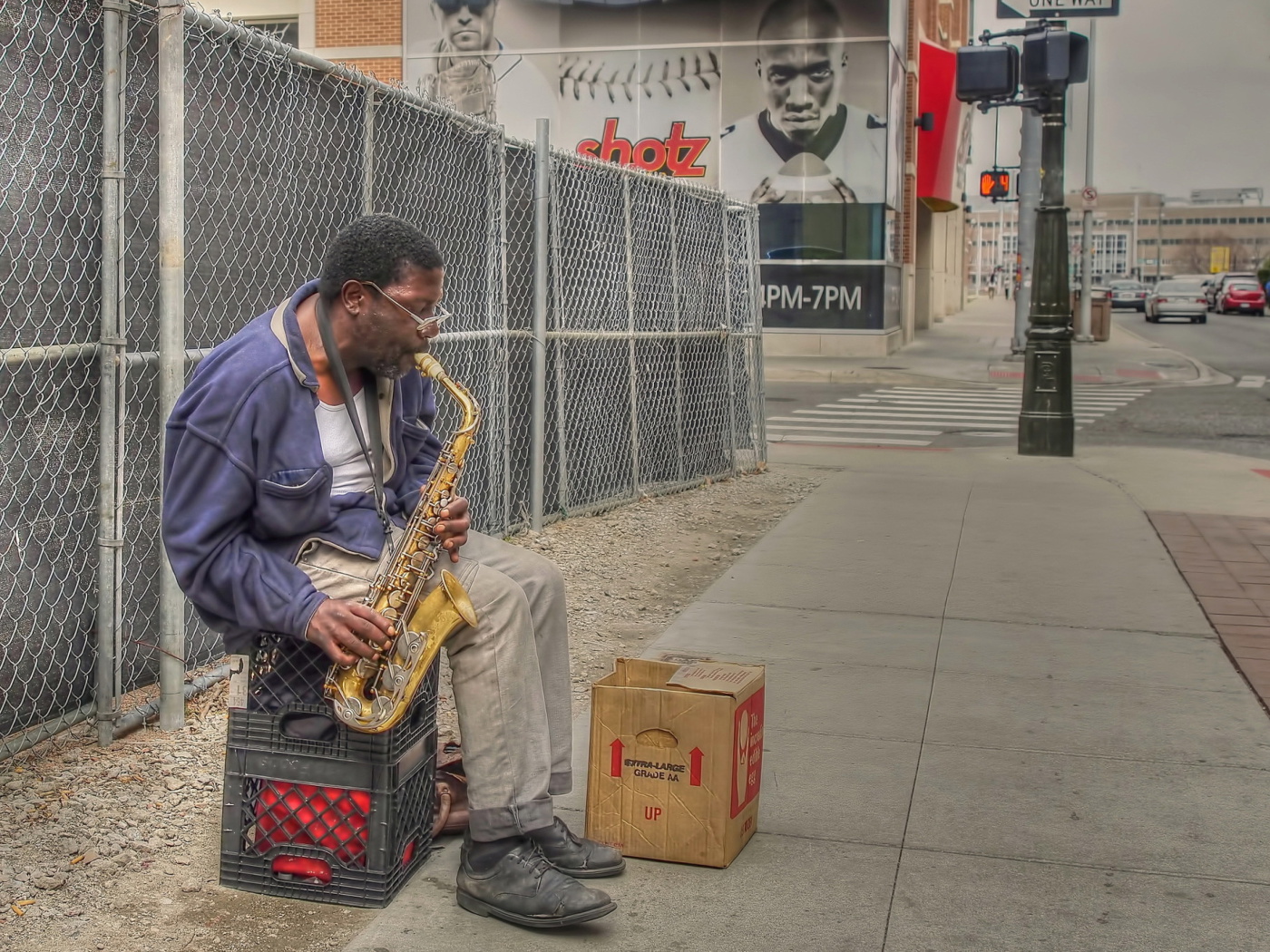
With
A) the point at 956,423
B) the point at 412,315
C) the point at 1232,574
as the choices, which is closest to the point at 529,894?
the point at 412,315

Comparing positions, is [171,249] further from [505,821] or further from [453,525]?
[505,821]

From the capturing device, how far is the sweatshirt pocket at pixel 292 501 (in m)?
3.33

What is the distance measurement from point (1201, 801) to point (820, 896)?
145 cm

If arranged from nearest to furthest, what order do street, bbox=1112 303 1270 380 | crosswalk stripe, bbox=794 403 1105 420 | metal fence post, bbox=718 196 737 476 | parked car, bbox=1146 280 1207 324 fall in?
metal fence post, bbox=718 196 737 476
crosswalk stripe, bbox=794 403 1105 420
street, bbox=1112 303 1270 380
parked car, bbox=1146 280 1207 324

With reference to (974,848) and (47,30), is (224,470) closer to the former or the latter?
(47,30)

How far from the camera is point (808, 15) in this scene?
26.4 m

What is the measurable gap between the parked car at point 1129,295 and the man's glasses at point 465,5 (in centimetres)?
4180

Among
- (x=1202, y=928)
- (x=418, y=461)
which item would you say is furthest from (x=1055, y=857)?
(x=418, y=461)

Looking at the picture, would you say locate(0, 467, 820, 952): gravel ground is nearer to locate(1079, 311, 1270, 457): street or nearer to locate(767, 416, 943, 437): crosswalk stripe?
locate(767, 416, 943, 437): crosswalk stripe

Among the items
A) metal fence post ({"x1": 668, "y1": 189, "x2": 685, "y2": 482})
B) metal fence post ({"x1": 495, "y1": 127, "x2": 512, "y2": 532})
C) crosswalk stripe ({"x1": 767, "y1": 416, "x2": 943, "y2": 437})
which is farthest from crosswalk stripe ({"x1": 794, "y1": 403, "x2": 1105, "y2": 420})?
metal fence post ({"x1": 495, "y1": 127, "x2": 512, "y2": 532})

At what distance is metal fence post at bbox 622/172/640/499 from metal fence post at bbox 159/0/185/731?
5.02 meters

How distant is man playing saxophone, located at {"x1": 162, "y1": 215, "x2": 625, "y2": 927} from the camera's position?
327cm

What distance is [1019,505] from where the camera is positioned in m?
10.2

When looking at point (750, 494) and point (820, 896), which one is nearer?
point (820, 896)
